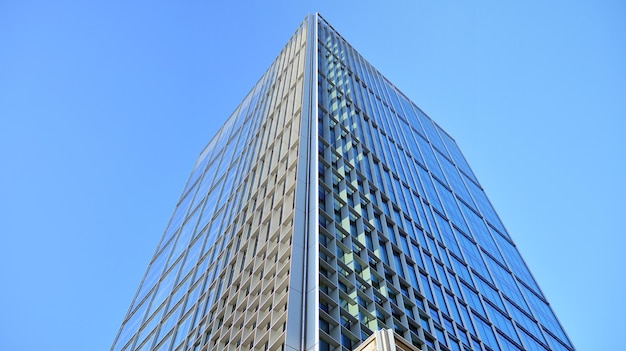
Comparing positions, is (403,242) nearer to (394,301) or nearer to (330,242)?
(394,301)

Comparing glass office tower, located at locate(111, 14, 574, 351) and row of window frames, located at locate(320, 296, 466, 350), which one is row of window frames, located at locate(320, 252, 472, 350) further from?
glass office tower, located at locate(111, 14, 574, 351)

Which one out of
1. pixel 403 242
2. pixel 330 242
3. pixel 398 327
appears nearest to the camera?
pixel 398 327

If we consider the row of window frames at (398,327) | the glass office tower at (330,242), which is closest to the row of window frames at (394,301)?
the row of window frames at (398,327)

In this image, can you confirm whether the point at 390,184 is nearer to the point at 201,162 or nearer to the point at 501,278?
the point at 501,278

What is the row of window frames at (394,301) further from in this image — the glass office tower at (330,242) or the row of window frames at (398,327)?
the glass office tower at (330,242)

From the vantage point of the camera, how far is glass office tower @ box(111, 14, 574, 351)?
37.8m

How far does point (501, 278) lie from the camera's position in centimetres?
6353

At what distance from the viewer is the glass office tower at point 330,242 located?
37.8m

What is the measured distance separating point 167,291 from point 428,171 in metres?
29.1

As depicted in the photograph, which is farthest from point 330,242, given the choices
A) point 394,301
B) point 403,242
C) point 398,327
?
point 403,242

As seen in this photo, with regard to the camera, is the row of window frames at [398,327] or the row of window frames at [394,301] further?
the row of window frames at [394,301]

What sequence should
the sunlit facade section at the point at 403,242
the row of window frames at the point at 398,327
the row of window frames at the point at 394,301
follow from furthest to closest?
1. the sunlit facade section at the point at 403,242
2. the row of window frames at the point at 394,301
3. the row of window frames at the point at 398,327

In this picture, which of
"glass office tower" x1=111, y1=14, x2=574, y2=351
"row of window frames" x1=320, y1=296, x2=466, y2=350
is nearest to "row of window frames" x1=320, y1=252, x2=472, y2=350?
"row of window frames" x1=320, y1=296, x2=466, y2=350

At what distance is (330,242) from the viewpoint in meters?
40.6
